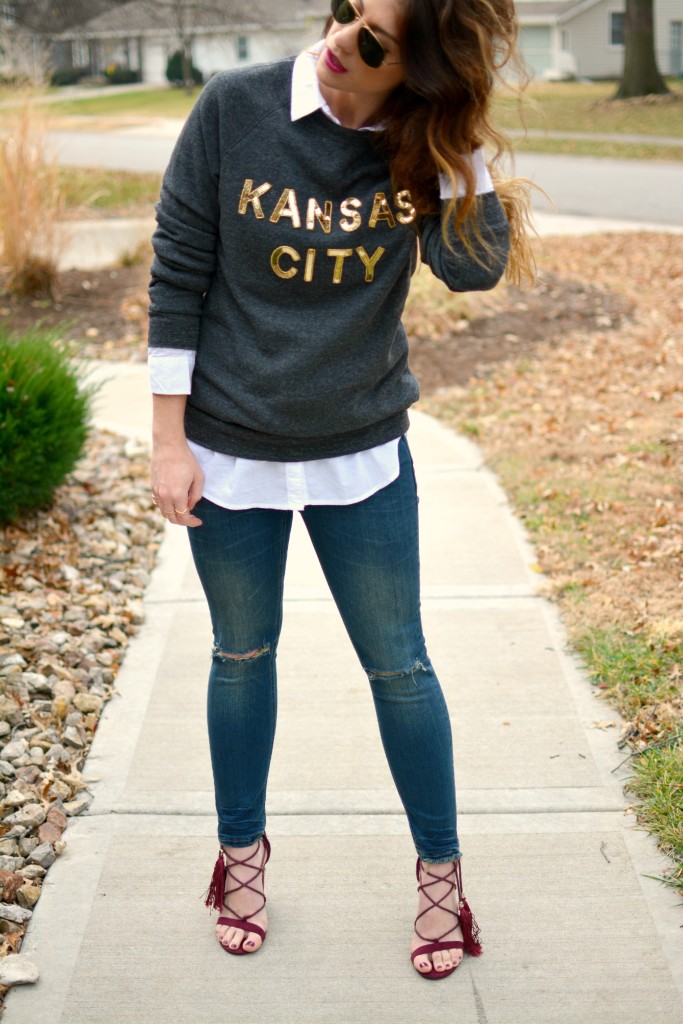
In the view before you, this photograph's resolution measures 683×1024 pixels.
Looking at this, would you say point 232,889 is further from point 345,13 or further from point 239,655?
point 345,13

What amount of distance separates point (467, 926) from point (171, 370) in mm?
1256

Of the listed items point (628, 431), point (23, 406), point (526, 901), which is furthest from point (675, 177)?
point (526, 901)

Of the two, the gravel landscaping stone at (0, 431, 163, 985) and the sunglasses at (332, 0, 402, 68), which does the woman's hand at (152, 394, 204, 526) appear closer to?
the sunglasses at (332, 0, 402, 68)

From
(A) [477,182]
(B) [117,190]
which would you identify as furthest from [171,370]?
(B) [117,190]

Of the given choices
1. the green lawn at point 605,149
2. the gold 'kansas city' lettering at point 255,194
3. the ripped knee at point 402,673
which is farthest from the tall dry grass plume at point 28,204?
the green lawn at point 605,149

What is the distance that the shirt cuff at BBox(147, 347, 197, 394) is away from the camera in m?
1.96

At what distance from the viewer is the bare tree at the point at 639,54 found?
26391 mm

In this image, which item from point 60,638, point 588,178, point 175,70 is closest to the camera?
point 60,638

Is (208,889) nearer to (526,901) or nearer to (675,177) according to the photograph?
(526,901)

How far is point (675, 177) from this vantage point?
52.9 ft

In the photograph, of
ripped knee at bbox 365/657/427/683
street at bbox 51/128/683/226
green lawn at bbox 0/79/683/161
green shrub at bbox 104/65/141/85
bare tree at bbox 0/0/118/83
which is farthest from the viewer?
green shrub at bbox 104/65/141/85

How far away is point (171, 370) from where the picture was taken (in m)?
1.96

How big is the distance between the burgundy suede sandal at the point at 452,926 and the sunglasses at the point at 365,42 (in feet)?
4.93

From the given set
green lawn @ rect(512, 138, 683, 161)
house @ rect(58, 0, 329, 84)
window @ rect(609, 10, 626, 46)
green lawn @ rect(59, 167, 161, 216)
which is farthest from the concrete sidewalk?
window @ rect(609, 10, 626, 46)
